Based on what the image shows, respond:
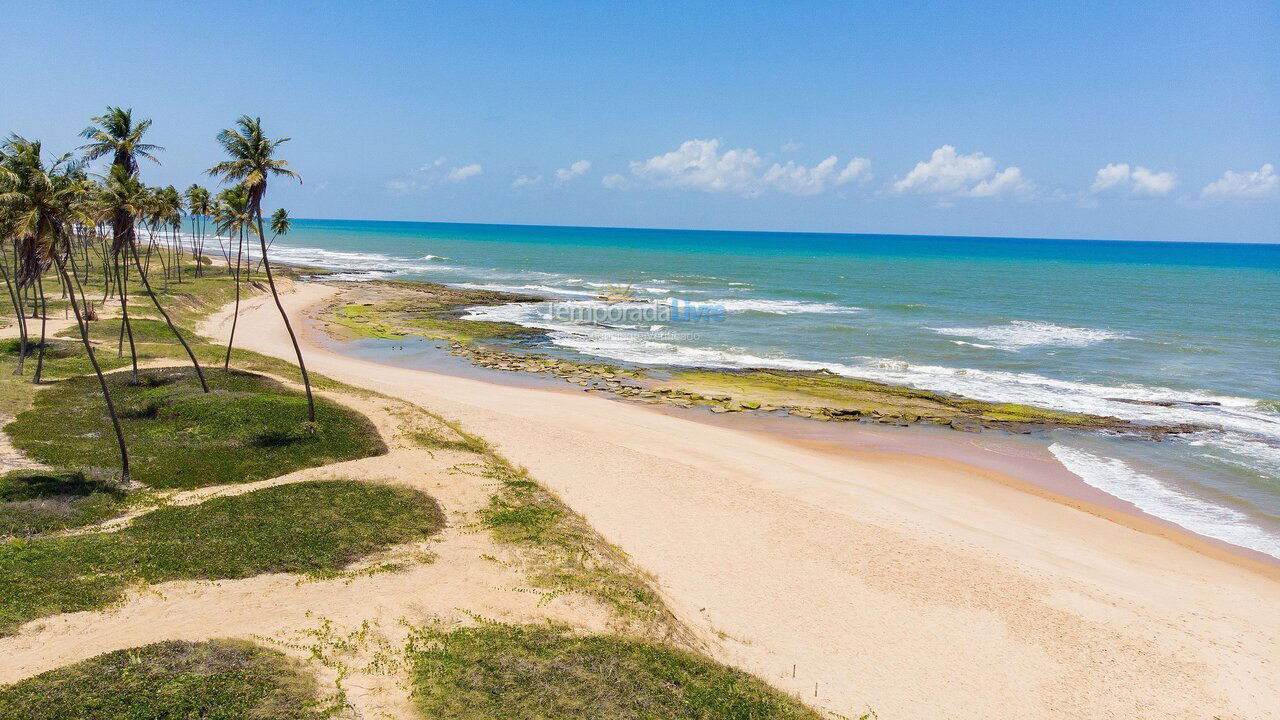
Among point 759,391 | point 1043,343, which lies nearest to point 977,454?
point 759,391

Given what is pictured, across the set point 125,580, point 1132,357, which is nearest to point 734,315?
point 1132,357

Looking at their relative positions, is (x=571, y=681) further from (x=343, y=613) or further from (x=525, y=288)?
(x=525, y=288)

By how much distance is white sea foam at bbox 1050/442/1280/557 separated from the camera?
76.4 feet

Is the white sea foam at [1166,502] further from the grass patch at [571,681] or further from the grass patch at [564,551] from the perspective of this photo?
the grass patch at [564,551]

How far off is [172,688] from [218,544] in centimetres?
647

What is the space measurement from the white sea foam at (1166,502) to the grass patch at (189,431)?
28973mm

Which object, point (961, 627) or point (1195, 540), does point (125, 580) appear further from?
point (1195, 540)

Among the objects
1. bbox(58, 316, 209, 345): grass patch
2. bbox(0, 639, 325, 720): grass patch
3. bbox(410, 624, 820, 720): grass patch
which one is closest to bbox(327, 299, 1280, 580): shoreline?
bbox(410, 624, 820, 720): grass patch

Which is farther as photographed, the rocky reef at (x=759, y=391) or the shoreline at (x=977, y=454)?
the rocky reef at (x=759, y=391)

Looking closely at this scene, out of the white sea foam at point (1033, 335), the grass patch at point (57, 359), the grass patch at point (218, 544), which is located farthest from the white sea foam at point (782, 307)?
the grass patch at point (218, 544)

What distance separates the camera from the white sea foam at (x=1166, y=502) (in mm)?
23297

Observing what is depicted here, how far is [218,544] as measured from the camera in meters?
17.4

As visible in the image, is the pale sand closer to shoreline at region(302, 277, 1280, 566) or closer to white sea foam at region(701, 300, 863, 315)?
shoreline at region(302, 277, 1280, 566)

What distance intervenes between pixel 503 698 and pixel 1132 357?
187 ft
